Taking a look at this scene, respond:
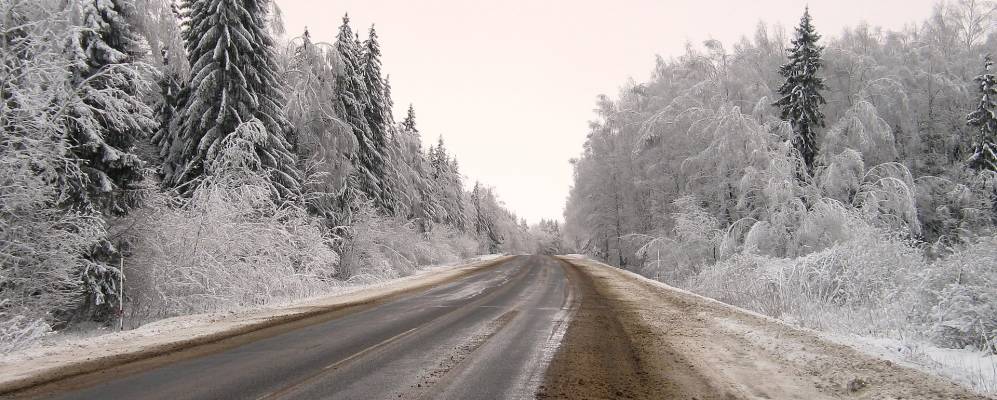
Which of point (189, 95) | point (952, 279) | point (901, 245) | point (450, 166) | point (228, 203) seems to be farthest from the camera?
point (450, 166)

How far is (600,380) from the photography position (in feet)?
16.6

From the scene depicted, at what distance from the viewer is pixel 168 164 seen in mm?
17469

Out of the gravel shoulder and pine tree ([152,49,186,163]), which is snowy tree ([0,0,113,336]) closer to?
pine tree ([152,49,186,163])

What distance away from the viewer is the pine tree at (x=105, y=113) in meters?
10.0

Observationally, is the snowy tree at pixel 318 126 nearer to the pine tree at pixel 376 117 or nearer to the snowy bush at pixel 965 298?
the pine tree at pixel 376 117

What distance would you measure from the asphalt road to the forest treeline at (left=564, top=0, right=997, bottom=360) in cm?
553

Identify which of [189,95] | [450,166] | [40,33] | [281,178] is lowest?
[281,178]

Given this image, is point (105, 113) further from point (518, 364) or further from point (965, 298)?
point (965, 298)

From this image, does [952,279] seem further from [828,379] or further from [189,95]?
[189,95]

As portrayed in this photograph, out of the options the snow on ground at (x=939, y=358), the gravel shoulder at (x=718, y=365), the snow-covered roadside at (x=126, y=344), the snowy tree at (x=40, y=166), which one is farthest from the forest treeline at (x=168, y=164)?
the snow on ground at (x=939, y=358)

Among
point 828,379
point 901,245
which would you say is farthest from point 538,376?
point 901,245

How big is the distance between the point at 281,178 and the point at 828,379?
17218 millimetres

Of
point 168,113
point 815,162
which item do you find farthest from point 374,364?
point 815,162

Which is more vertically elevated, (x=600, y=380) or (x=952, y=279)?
(x=952, y=279)
